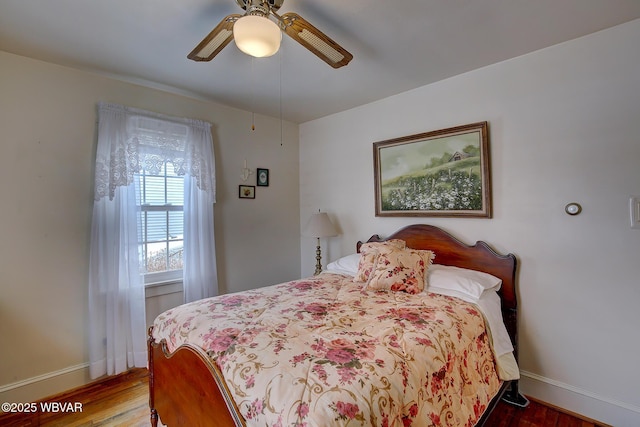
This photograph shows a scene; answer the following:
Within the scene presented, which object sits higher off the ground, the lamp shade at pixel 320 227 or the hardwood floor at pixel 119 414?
the lamp shade at pixel 320 227

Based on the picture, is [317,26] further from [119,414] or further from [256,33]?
[119,414]

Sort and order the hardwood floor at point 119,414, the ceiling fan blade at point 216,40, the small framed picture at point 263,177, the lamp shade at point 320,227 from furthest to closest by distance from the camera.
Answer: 1. the small framed picture at point 263,177
2. the lamp shade at point 320,227
3. the hardwood floor at point 119,414
4. the ceiling fan blade at point 216,40

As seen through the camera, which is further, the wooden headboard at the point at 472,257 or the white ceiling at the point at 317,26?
the wooden headboard at the point at 472,257

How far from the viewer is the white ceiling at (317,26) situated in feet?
5.29

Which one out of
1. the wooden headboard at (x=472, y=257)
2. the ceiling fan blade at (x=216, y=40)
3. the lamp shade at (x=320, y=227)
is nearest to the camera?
the ceiling fan blade at (x=216, y=40)

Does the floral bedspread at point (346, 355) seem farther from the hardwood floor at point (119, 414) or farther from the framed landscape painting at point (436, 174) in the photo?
the framed landscape painting at point (436, 174)

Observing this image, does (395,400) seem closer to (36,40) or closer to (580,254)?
(580,254)

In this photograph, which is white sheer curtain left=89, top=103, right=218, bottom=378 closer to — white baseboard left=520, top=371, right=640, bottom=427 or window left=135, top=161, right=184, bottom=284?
window left=135, top=161, right=184, bottom=284

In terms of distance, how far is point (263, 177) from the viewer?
11.3 feet

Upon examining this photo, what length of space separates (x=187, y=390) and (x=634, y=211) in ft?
8.75

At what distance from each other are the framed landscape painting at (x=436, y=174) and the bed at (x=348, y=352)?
1.32ft

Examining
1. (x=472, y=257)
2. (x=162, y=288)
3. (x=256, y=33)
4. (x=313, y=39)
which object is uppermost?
(x=313, y=39)

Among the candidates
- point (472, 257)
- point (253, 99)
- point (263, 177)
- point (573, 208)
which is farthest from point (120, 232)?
point (573, 208)

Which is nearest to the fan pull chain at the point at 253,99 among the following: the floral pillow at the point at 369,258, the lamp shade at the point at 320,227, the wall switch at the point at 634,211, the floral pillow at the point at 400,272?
the lamp shade at the point at 320,227
